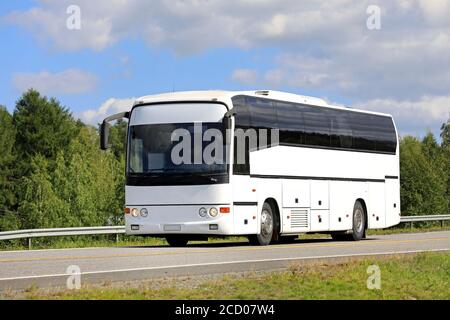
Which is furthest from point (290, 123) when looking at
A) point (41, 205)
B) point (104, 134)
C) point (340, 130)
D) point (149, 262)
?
point (41, 205)

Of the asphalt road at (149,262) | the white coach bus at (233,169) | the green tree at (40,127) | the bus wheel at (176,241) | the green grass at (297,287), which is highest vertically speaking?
the green tree at (40,127)

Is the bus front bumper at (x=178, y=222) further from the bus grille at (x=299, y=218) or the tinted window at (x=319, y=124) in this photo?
the bus grille at (x=299, y=218)

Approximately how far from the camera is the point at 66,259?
19.9 m

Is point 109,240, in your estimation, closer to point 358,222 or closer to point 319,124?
point 358,222

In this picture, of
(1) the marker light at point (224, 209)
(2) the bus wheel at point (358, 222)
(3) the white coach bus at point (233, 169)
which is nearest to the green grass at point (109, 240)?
(2) the bus wheel at point (358, 222)

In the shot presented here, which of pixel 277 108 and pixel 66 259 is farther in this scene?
pixel 277 108

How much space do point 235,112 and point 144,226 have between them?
3.60 metres

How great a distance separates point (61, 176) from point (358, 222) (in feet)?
181

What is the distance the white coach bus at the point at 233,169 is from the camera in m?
24.3

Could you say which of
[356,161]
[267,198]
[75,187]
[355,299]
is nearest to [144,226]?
[267,198]

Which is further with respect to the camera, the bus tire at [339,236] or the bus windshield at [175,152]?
the bus tire at [339,236]

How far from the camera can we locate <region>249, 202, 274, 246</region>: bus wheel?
1017 inches

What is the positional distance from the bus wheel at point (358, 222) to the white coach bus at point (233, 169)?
150 cm
